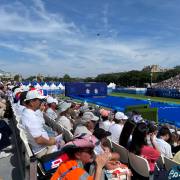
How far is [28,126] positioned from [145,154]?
210 cm

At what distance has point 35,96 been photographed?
5.62 metres

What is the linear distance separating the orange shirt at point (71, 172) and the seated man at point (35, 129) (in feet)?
9.06

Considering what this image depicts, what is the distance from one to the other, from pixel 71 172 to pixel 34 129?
3.02 meters

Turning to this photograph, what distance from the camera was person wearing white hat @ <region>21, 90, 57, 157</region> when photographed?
5.51m

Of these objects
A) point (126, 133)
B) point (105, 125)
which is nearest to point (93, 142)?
point (126, 133)

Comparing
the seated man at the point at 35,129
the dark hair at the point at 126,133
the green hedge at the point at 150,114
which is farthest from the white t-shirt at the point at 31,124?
the green hedge at the point at 150,114

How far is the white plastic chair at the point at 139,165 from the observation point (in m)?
4.63

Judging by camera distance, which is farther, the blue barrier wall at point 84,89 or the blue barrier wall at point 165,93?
the blue barrier wall at point 165,93

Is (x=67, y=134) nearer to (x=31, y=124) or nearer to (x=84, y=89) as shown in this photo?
(x=31, y=124)

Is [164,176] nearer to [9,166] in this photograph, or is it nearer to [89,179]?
[89,179]

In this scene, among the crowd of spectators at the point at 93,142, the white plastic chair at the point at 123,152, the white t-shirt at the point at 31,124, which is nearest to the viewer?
the crowd of spectators at the point at 93,142

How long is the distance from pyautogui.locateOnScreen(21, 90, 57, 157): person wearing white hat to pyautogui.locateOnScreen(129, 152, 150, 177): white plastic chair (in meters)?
1.46

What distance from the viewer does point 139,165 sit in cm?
478

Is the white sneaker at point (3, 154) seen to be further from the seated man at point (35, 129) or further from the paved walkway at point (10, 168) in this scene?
the seated man at point (35, 129)
